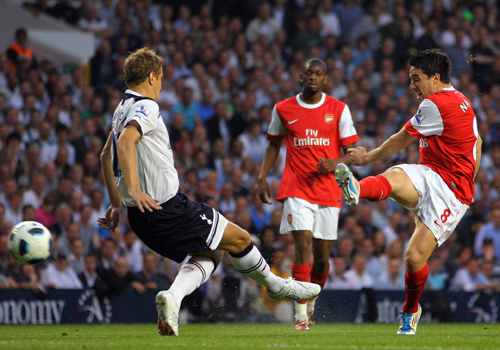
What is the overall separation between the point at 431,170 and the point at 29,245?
3593 mm

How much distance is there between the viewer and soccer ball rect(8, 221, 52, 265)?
6.40m

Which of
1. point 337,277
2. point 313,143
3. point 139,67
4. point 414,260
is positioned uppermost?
point 139,67

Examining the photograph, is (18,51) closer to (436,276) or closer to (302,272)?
(302,272)

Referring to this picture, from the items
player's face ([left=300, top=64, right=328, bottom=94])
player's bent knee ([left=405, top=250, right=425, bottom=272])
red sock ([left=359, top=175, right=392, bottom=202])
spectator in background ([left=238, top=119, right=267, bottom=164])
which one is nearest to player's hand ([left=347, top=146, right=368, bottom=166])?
red sock ([left=359, top=175, right=392, bottom=202])

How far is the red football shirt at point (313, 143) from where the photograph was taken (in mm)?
7273

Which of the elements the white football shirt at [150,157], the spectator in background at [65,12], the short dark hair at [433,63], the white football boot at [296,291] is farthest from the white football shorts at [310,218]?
the spectator in background at [65,12]

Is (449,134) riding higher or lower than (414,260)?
higher

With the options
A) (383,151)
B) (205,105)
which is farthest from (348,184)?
(205,105)

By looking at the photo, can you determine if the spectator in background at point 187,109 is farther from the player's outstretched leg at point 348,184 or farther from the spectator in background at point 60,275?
the player's outstretched leg at point 348,184

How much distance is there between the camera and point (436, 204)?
20.2 ft

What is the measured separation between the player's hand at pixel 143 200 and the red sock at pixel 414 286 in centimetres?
235

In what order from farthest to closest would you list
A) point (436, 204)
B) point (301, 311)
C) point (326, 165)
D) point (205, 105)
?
point (205, 105)
point (326, 165)
point (301, 311)
point (436, 204)

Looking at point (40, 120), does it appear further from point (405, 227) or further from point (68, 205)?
point (405, 227)

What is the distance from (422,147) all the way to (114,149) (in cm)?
275
